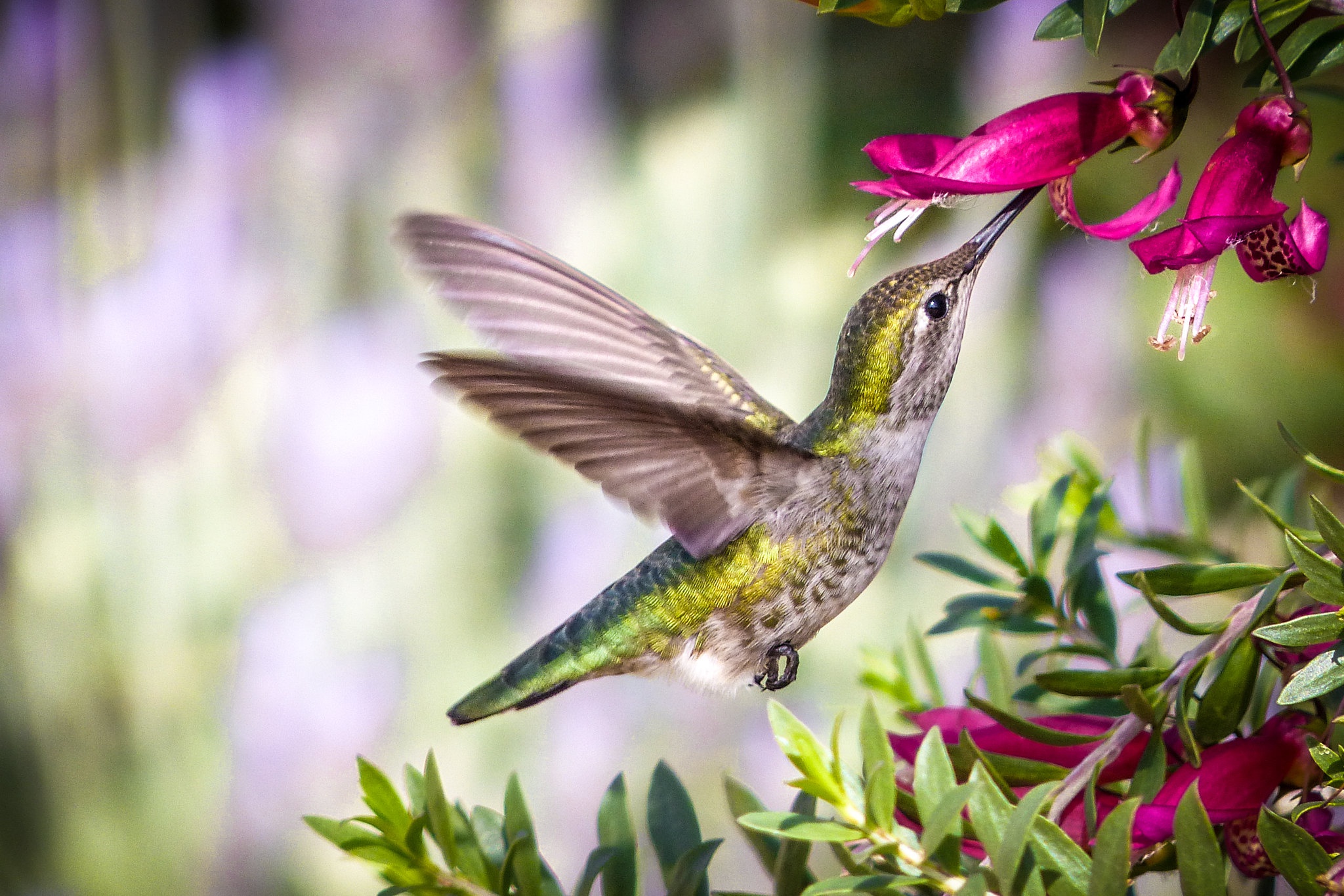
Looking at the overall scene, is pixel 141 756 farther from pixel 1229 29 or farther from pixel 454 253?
pixel 1229 29

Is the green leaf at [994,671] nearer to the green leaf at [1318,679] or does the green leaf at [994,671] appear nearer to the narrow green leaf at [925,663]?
the narrow green leaf at [925,663]

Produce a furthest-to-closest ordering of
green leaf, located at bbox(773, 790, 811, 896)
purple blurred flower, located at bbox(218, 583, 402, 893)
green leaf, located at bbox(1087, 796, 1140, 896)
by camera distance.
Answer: purple blurred flower, located at bbox(218, 583, 402, 893) < green leaf, located at bbox(773, 790, 811, 896) < green leaf, located at bbox(1087, 796, 1140, 896)

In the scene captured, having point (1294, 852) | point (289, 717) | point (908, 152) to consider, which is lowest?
point (1294, 852)

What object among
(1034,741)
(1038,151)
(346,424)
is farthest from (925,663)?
(346,424)

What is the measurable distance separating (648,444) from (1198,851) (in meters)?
0.21

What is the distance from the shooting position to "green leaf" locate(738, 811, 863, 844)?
28cm

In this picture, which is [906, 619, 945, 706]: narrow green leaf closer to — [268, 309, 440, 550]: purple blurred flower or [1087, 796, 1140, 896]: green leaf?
[1087, 796, 1140, 896]: green leaf

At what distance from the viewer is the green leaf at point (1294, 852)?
0.85 feet

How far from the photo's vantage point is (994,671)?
476 millimetres

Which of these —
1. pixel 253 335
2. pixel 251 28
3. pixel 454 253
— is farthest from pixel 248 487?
pixel 454 253

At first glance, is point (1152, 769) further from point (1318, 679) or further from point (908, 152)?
point (908, 152)

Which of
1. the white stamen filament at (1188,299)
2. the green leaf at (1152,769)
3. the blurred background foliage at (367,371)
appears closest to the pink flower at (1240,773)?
the green leaf at (1152,769)

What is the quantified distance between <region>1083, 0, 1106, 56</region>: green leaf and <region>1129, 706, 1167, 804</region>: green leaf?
0.59ft

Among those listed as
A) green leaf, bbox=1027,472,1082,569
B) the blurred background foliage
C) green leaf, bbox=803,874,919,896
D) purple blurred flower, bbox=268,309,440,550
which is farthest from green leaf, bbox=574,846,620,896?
purple blurred flower, bbox=268,309,440,550
